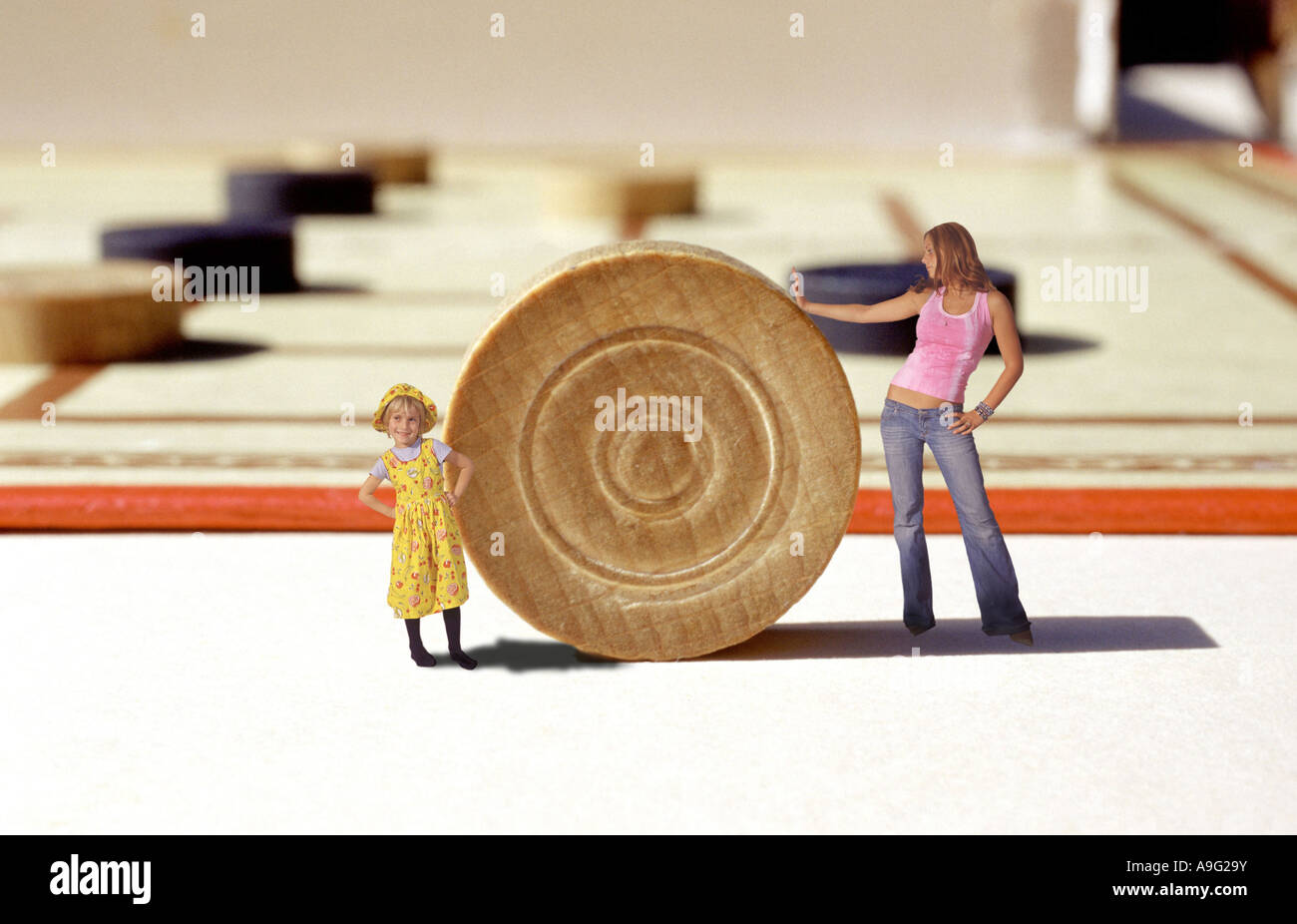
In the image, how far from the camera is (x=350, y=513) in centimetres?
487

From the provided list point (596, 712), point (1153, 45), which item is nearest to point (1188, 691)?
point (596, 712)

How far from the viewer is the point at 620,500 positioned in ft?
11.9

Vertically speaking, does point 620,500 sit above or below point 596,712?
above

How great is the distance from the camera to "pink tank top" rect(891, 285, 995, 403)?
3.62 m

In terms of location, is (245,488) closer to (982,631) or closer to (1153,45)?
(982,631)

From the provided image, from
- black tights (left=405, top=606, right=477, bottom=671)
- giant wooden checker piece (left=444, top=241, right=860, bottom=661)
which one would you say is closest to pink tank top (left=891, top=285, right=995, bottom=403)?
giant wooden checker piece (left=444, top=241, right=860, bottom=661)

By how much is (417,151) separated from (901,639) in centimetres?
1297

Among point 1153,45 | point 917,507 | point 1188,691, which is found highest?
point 1153,45

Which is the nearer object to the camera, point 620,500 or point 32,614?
point 620,500

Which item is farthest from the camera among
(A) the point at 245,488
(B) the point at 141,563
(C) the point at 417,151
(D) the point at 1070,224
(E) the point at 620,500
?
(C) the point at 417,151

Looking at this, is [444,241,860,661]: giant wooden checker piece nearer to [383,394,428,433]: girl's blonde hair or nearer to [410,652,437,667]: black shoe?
[383,394,428,433]: girl's blonde hair

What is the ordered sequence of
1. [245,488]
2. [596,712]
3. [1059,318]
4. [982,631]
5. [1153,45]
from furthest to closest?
1. [1153,45]
2. [1059,318]
3. [245,488]
4. [982,631]
5. [596,712]

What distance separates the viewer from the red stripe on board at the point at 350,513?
4.84m

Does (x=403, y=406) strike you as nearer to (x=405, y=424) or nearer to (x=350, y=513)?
(x=405, y=424)
